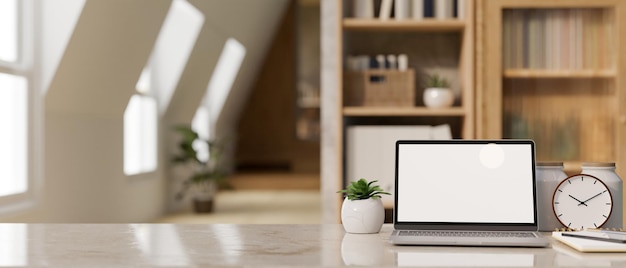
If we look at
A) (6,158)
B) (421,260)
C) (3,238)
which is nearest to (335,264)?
(421,260)

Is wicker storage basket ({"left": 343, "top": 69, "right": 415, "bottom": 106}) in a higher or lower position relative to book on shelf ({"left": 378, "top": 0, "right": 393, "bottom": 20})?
lower

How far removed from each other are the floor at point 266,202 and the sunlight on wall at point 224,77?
0.96m

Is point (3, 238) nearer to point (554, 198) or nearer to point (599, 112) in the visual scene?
point (554, 198)

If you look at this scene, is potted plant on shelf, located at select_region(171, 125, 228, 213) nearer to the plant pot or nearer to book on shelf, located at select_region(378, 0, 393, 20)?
the plant pot

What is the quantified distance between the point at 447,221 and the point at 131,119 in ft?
15.4

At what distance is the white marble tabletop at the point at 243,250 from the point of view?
4.29 feet

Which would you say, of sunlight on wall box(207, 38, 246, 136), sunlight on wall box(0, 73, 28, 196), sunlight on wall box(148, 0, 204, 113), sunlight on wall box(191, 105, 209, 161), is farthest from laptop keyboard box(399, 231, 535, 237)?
sunlight on wall box(207, 38, 246, 136)

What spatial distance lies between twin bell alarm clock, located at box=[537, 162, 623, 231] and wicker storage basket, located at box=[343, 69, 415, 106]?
1702 mm

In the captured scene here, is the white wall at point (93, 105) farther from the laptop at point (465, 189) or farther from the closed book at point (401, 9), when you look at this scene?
the laptop at point (465, 189)

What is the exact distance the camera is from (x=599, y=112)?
10.7 feet

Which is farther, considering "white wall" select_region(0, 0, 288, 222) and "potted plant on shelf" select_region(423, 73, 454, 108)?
"white wall" select_region(0, 0, 288, 222)

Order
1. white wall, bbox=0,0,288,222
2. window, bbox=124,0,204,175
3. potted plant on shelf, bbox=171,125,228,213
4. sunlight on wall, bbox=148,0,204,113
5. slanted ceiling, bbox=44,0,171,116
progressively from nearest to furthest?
white wall, bbox=0,0,288,222, slanted ceiling, bbox=44,0,171,116, window, bbox=124,0,204,175, sunlight on wall, bbox=148,0,204,113, potted plant on shelf, bbox=171,125,228,213

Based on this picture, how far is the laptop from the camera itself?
159 centimetres

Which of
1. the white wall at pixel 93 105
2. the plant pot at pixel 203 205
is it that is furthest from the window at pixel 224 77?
the plant pot at pixel 203 205
